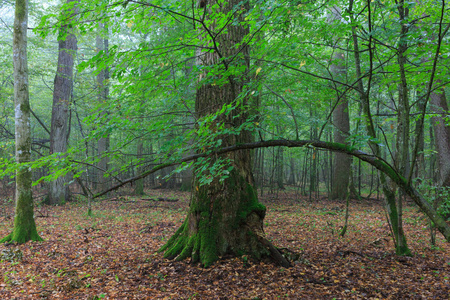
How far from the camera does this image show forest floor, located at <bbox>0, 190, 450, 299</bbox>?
12.2 ft

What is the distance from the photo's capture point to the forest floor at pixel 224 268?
372cm

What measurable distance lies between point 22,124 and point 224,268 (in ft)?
17.8

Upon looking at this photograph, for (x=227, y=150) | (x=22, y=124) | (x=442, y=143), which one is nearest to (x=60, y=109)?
(x=22, y=124)

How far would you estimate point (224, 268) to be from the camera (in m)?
4.18

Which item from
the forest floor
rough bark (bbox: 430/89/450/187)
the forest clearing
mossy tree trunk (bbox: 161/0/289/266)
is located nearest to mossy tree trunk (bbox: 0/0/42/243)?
the forest clearing

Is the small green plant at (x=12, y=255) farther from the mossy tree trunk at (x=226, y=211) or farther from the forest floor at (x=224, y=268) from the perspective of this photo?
the mossy tree trunk at (x=226, y=211)

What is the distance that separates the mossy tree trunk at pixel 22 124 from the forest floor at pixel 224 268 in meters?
0.44

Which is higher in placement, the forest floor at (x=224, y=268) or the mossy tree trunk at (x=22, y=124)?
the mossy tree trunk at (x=22, y=124)

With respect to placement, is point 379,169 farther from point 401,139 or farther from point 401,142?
point 401,139

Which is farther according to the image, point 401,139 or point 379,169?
point 401,139

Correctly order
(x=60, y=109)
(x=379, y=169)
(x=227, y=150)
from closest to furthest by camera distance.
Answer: (x=379, y=169), (x=227, y=150), (x=60, y=109)

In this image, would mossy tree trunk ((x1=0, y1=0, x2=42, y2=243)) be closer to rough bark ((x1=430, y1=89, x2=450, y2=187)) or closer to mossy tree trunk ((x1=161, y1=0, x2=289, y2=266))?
mossy tree trunk ((x1=161, y1=0, x2=289, y2=266))

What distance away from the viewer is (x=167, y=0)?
313 centimetres

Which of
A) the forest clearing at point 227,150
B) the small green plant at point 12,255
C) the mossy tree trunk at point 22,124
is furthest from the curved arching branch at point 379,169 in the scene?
the mossy tree trunk at point 22,124
